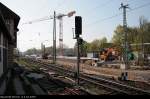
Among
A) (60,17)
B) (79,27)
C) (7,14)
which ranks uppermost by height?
(60,17)

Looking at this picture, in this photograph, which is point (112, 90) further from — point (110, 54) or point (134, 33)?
point (134, 33)

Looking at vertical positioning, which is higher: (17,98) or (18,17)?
(18,17)

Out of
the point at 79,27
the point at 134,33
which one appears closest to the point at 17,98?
the point at 79,27

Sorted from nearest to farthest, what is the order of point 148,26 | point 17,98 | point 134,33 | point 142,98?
point 17,98, point 142,98, point 148,26, point 134,33

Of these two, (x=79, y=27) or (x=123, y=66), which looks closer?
(x=79, y=27)

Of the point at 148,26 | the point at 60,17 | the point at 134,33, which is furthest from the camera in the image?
the point at 60,17

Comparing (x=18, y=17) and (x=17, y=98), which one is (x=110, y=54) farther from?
(x=17, y=98)

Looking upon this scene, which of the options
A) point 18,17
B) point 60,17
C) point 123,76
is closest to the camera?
point 123,76

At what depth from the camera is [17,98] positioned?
9.98 m

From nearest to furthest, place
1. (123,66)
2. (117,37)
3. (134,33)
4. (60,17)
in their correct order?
(123,66)
(134,33)
(117,37)
(60,17)

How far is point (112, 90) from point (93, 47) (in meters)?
125

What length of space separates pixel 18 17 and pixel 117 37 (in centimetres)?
6647

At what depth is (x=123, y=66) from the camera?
41.8m

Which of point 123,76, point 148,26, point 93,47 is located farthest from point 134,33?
point 123,76
